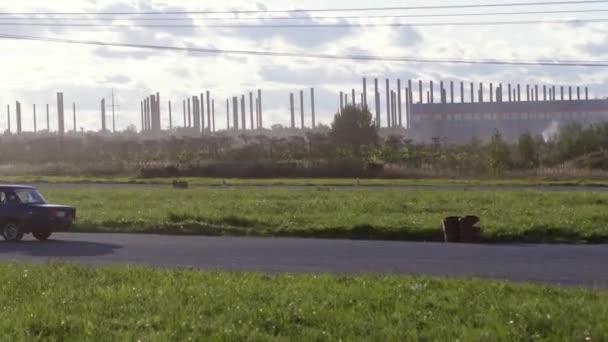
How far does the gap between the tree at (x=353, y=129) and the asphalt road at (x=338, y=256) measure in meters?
68.4

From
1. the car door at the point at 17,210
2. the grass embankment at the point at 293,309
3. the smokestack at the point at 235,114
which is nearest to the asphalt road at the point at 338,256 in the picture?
the car door at the point at 17,210

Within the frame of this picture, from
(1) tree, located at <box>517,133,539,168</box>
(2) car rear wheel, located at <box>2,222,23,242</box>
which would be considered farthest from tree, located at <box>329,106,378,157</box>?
(2) car rear wheel, located at <box>2,222,23,242</box>

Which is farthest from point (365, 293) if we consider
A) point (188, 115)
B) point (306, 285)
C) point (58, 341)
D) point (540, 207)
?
point (188, 115)

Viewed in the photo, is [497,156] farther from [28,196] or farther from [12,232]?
[12,232]

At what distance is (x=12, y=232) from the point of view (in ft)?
85.4

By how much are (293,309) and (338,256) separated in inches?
356

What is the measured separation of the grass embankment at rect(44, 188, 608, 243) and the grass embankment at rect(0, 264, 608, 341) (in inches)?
455

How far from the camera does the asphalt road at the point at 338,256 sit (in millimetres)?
17297

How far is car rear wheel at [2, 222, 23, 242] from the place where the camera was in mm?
25953

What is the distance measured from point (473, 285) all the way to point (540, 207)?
1880 cm

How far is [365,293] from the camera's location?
12.8 metres

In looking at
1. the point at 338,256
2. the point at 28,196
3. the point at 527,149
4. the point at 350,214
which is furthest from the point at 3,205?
the point at 527,149

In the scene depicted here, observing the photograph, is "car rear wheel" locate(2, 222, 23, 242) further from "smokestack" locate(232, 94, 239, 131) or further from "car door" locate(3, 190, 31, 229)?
"smokestack" locate(232, 94, 239, 131)

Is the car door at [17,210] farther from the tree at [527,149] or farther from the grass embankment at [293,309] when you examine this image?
the tree at [527,149]
